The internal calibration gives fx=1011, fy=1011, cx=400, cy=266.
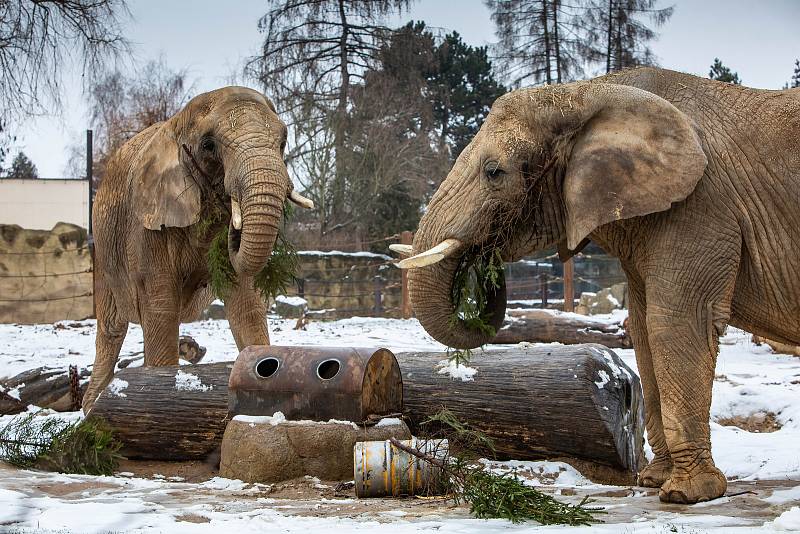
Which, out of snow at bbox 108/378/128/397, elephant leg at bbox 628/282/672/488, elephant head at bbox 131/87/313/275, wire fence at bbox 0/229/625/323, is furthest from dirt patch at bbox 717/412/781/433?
wire fence at bbox 0/229/625/323

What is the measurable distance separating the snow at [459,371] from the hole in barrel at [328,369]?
849 mm

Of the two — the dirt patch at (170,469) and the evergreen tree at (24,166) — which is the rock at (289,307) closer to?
the dirt patch at (170,469)

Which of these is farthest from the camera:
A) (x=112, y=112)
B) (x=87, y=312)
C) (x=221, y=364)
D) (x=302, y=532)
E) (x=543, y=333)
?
(x=112, y=112)

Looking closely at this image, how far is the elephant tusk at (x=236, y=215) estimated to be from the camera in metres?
7.67

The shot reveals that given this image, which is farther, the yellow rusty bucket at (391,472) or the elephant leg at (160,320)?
the elephant leg at (160,320)

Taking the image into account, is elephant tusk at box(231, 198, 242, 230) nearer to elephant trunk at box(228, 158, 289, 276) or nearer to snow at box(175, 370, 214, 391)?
elephant trunk at box(228, 158, 289, 276)

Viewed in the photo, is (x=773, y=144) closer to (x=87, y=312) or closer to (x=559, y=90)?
(x=559, y=90)

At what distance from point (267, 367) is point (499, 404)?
5.42 feet

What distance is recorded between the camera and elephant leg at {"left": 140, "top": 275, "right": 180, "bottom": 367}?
27.2 feet

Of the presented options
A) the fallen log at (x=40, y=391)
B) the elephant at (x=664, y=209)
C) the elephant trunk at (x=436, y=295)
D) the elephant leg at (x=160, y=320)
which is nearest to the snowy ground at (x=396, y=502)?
the elephant at (x=664, y=209)

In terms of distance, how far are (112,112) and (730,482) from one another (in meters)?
25.7

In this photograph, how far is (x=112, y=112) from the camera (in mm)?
29094

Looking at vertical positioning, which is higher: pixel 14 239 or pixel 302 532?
pixel 14 239

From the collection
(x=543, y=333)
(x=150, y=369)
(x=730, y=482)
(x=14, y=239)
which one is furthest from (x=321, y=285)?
(x=730, y=482)
